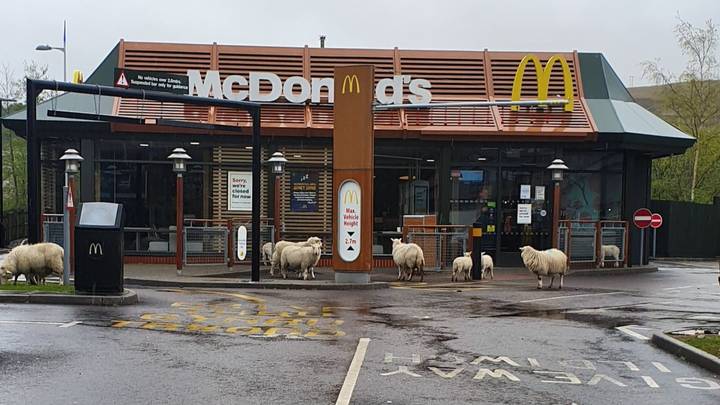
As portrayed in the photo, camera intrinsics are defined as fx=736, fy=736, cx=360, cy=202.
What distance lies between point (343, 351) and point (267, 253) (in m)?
12.8

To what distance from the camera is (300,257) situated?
19438 millimetres

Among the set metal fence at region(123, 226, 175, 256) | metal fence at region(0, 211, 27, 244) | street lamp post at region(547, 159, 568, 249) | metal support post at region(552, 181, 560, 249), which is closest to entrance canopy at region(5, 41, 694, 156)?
street lamp post at region(547, 159, 568, 249)

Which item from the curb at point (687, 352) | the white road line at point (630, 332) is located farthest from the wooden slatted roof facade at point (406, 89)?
the curb at point (687, 352)

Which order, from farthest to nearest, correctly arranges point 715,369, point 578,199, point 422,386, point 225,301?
point 578,199 → point 225,301 → point 715,369 → point 422,386

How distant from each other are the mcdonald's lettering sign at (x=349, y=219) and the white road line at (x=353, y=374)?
8157mm

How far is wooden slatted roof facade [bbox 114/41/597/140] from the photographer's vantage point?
2445cm

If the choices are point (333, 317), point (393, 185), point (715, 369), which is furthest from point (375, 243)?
point (715, 369)

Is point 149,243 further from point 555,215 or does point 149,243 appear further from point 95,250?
point 555,215

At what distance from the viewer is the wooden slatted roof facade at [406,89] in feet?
80.2

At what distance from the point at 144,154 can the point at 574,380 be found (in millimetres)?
19387

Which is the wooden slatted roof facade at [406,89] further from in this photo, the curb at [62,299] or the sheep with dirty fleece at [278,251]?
the curb at [62,299]

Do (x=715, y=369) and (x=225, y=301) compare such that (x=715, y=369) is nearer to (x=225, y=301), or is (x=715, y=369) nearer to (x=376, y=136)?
(x=225, y=301)

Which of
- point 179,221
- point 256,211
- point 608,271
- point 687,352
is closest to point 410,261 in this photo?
point 256,211

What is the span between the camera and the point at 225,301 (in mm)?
15117
